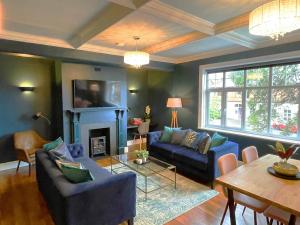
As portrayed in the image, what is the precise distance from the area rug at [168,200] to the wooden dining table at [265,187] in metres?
0.87

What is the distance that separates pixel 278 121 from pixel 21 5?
187 inches

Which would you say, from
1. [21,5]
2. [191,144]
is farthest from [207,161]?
[21,5]

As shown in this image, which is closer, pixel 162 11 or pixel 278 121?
pixel 162 11

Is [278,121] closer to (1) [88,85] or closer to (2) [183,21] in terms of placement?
(2) [183,21]

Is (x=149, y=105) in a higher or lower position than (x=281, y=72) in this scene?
lower

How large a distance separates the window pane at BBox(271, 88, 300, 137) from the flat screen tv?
361 cm

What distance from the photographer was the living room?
6.64 feet

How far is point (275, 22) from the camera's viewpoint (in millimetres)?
1622

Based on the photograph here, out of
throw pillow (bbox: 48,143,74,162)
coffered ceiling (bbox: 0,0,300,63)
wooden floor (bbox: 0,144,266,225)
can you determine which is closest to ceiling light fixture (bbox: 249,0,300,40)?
coffered ceiling (bbox: 0,0,300,63)

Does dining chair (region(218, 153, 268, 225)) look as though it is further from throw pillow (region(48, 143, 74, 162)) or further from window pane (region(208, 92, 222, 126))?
window pane (region(208, 92, 222, 126))

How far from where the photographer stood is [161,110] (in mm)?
6418

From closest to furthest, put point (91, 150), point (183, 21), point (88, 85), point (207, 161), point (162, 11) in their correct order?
point (162, 11)
point (183, 21)
point (207, 161)
point (88, 85)
point (91, 150)

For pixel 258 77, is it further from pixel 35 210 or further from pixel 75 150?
pixel 35 210

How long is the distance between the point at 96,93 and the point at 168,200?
300cm
